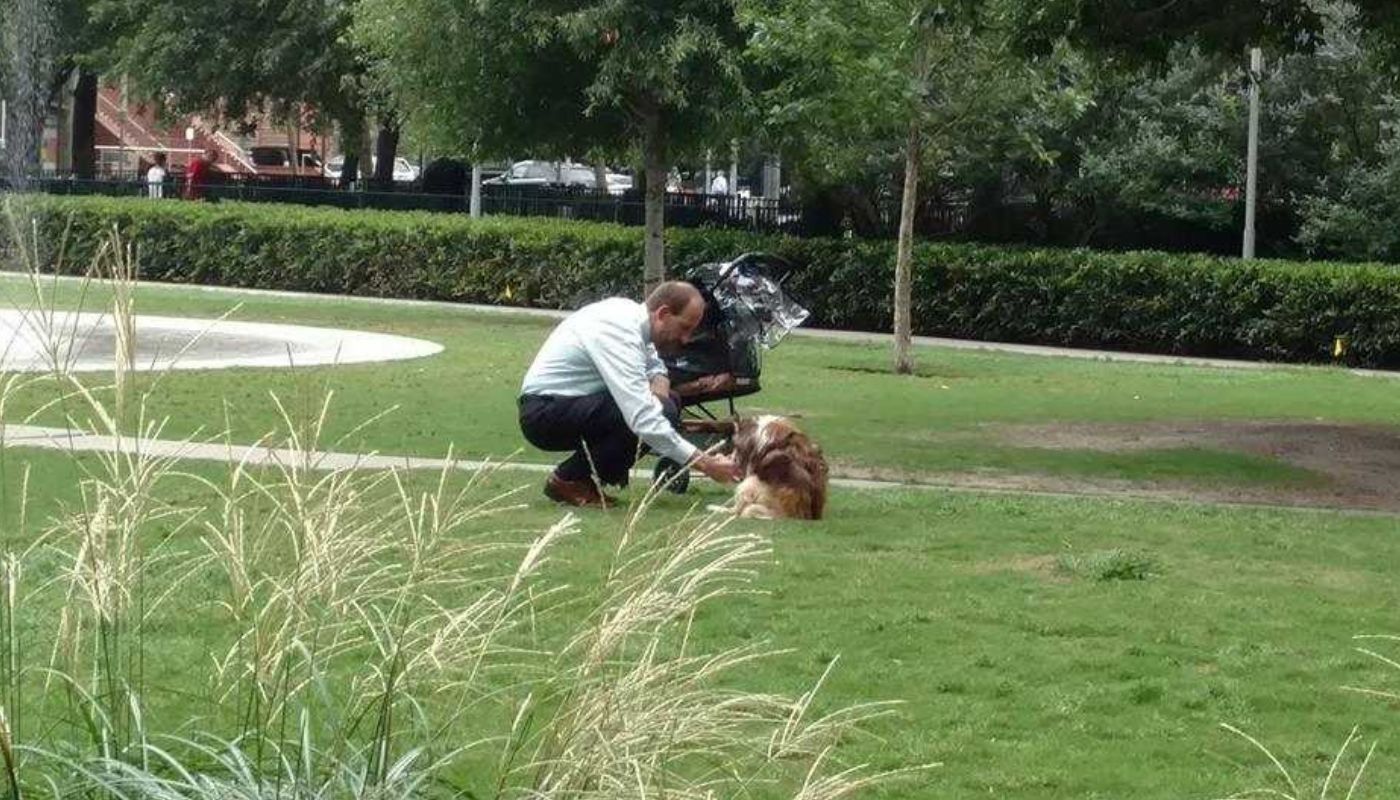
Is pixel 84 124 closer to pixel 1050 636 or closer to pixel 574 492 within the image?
pixel 574 492

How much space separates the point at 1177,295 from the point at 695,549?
23.9 meters

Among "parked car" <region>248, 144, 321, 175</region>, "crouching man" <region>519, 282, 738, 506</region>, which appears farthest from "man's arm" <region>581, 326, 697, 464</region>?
"parked car" <region>248, 144, 321, 175</region>

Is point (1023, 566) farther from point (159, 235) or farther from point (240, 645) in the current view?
point (159, 235)

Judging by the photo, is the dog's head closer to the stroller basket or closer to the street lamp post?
the stroller basket

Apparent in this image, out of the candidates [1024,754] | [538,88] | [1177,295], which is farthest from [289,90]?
[1024,754]

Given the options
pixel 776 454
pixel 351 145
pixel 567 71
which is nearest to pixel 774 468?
pixel 776 454

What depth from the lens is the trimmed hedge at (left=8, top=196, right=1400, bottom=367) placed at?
2636 cm

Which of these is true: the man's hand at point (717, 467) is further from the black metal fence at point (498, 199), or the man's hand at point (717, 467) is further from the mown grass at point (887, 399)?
the black metal fence at point (498, 199)

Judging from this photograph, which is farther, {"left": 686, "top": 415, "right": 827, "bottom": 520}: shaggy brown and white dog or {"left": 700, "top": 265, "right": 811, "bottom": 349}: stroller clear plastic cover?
{"left": 700, "top": 265, "right": 811, "bottom": 349}: stroller clear plastic cover

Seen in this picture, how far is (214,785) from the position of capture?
158 inches

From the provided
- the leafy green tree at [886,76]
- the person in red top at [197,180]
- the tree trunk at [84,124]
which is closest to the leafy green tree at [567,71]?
the leafy green tree at [886,76]

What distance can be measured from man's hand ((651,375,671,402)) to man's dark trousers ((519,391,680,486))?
30mm

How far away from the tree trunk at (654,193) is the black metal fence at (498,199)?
734cm

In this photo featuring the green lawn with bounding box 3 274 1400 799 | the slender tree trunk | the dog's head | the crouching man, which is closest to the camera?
the green lawn with bounding box 3 274 1400 799
